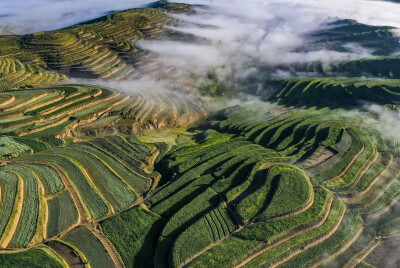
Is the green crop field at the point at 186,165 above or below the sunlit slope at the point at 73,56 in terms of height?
below

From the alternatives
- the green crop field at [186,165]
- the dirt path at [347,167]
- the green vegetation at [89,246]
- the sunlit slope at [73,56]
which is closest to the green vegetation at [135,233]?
the green crop field at [186,165]

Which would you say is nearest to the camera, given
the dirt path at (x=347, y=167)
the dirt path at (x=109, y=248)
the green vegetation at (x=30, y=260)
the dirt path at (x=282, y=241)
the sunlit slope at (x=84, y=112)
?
the green vegetation at (x=30, y=260)

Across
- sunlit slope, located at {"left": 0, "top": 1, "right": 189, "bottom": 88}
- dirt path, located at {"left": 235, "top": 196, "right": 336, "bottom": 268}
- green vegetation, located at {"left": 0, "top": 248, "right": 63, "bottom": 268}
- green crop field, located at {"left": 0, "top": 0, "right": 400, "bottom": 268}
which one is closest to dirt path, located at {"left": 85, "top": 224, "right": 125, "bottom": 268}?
green crop field, located at {"left": 0, "top": 0, "right": 400, "bottom": 268}

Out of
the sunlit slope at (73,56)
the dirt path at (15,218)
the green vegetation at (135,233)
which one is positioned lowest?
the green vegetation at (135,233)

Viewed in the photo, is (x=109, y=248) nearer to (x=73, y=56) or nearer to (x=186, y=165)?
(x=186, y=165)

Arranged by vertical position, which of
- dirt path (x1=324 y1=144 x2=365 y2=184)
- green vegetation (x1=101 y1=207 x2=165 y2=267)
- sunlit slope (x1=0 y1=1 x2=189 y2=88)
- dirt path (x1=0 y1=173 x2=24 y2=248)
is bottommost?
green vegetation (x1=101 y1=207 x2=165 y2=267)

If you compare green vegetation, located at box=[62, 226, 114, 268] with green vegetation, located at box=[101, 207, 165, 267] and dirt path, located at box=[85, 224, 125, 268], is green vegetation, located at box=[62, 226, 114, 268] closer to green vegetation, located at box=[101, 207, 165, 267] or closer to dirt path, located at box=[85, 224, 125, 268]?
dirt path, located at box=[85, 224, 125, 268]

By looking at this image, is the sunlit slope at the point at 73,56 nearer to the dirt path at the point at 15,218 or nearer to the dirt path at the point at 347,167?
the dirt path at the point at 15,218

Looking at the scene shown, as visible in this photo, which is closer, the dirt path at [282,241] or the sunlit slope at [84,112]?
the dirt path at [282,241]
